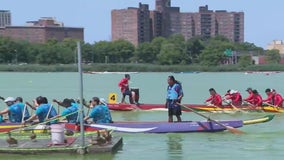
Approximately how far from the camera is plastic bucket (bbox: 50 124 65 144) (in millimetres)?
13198

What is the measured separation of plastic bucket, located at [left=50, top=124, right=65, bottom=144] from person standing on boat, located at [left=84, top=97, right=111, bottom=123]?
228cm

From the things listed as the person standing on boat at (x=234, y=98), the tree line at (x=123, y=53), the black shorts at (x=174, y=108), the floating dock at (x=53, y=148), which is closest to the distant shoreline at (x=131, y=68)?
the tree line at (x=123, y=53)

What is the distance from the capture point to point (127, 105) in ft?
82.7

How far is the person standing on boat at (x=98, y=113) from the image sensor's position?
51.4 ft

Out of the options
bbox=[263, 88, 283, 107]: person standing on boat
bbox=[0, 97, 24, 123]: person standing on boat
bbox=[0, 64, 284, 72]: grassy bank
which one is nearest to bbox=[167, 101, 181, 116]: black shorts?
bbox=[0, 97, 24, 123]: person standing on boat

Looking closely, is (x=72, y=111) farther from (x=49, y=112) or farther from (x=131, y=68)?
(x=131, y=68)

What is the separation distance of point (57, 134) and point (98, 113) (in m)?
2.72

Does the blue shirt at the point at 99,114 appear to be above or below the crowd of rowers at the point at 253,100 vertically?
Result: above

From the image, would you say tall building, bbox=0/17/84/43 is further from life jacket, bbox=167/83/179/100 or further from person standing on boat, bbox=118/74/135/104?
life jacket, bbox=167/83/179/100

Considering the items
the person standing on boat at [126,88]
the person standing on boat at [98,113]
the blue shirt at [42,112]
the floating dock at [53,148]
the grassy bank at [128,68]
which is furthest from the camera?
the grassy bank at [128,68]

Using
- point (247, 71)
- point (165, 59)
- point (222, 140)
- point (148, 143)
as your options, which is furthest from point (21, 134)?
point (165, 59)

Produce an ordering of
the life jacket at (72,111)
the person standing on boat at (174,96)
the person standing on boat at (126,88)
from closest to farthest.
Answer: the life jacket at (72,111) < the person standing on boat at (174,96) < the person standing on boat at (126,88)

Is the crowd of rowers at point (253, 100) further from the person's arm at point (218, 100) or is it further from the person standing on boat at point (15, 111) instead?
the person standing on boat at point (15, 111)

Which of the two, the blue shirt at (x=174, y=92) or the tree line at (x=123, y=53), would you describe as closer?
the blue shirt at (x=174, y=92)
